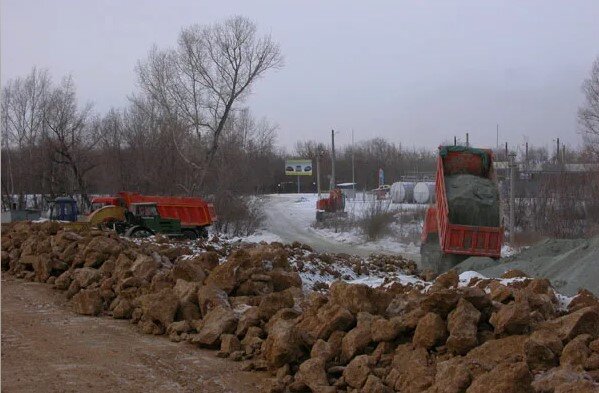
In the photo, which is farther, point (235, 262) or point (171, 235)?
point (171, 235)

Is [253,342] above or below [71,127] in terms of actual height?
below

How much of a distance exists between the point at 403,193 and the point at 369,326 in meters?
41.8

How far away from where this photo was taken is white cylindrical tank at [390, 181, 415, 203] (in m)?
47.6

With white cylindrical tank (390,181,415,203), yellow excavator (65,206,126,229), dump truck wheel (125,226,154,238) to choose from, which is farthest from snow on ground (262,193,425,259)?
yellow excavator (65,206,126,229)

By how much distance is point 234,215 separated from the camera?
123ft

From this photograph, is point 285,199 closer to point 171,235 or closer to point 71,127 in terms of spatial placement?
point 71,127

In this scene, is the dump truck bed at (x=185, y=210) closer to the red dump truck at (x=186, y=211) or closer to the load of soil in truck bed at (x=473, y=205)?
the red dump truck at (x=186, y=211)

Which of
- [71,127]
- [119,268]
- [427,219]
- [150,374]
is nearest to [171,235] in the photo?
[427,219]

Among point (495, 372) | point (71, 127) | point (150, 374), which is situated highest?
point (71, 127)

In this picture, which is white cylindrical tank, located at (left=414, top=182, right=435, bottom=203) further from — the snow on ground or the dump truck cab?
the dump truck cab

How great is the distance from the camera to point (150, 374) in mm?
7234

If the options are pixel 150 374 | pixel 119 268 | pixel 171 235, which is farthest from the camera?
pixel 171 235

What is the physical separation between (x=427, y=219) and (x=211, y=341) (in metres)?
11.2

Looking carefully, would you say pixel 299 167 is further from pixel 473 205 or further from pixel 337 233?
pixel 473 205
